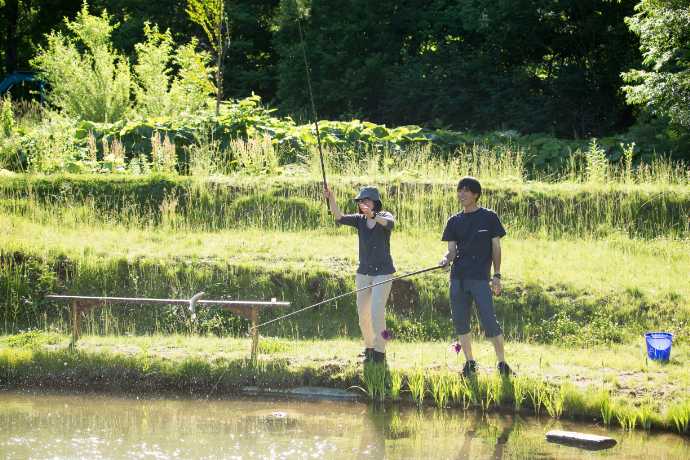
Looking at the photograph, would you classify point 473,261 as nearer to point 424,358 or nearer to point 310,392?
point 424,358

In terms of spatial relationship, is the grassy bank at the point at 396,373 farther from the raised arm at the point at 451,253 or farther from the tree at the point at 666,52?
the tree at the point at 666,52

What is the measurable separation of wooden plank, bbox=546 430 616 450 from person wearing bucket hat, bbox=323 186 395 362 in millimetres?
2063

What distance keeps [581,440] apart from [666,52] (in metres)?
8.58

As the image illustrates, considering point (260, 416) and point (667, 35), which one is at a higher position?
point (667, 35)

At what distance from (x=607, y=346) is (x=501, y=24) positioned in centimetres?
1450

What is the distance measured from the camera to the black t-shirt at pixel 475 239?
8.98 metres

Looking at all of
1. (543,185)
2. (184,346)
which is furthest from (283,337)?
(543,185)

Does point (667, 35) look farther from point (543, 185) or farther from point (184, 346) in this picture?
point (184, 346)

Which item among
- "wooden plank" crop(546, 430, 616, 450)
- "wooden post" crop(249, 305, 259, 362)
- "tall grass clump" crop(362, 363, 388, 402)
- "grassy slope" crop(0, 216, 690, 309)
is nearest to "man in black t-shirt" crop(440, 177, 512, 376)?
"tall grass clump" crop(362, 363, 388, 402)

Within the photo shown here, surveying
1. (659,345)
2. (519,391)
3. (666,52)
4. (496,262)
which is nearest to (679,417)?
(519,391)

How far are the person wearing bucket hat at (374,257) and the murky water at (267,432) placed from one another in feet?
2.50

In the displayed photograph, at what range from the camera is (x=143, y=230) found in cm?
1398

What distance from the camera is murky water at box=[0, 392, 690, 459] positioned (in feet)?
25.1

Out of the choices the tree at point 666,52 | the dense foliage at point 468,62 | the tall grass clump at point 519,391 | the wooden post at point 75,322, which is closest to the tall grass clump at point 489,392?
the tall grass clump at point 519,391
